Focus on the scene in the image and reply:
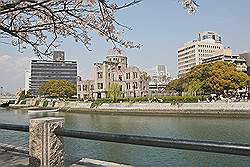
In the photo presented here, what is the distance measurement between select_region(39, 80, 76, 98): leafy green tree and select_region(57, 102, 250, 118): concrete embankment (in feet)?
79.1

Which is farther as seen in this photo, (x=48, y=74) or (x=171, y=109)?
(x=48, y=74)

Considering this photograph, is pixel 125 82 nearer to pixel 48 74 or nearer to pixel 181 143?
pixel 48 74

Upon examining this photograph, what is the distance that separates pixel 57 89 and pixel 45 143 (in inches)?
3008

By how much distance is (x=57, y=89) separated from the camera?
260ft

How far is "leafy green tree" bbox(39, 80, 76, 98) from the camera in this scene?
78125 mm

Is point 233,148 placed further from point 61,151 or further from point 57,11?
point 57,11

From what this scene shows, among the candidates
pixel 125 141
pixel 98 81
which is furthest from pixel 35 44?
pixel 98 81

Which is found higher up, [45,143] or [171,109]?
[45,143]

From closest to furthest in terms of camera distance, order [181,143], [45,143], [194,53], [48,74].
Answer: [181,143] < [45,143] < [48,74] < [194,53]

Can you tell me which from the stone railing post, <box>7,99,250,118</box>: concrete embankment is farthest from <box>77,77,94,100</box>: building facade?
the stone railing post

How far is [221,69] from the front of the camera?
4759 cm

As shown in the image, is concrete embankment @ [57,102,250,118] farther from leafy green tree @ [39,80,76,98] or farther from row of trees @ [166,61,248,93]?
leafy green tree @ [39,80,76,98]

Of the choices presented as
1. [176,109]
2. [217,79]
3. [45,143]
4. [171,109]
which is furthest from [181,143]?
[217,79]

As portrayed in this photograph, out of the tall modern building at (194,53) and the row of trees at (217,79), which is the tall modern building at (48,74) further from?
the tall modern building at (194,53)
